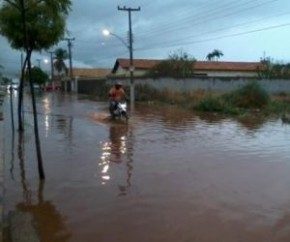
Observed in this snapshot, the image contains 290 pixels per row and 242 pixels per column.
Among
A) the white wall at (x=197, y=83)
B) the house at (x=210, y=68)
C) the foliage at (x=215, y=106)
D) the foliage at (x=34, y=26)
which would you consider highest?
the foliage at (x=34, y=26)

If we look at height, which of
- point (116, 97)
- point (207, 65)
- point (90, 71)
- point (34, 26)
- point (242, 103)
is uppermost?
point (34, 26)

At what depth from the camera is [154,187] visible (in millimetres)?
9344

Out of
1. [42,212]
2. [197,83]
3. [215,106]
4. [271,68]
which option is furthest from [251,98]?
[271,68]

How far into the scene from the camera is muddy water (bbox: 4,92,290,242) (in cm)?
696

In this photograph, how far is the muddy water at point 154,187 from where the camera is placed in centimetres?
696

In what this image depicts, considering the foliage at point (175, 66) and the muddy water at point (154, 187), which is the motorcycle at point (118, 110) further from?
the foliage at point (175, 66)

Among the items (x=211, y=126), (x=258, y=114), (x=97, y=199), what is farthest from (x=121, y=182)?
(x=258, y=114)

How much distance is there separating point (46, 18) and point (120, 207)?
31.8 feet

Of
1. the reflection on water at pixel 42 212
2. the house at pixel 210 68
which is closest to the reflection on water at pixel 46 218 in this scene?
the reflection on water at pixel 42 212

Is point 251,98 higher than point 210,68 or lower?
lower

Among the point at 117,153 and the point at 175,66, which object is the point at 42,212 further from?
the point at 175,66

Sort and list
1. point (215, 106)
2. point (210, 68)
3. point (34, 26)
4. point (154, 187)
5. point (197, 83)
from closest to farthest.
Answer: point (154, 187) < point (34, 26) < point (215, 106) < point (197, 83) < point (210, 68)

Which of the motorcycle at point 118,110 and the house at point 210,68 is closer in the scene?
the motorcycle at point 118,110

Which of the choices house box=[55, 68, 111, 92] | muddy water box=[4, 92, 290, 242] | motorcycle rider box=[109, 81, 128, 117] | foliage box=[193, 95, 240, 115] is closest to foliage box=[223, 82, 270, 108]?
foliage box=[193, 95, 240, 115]
